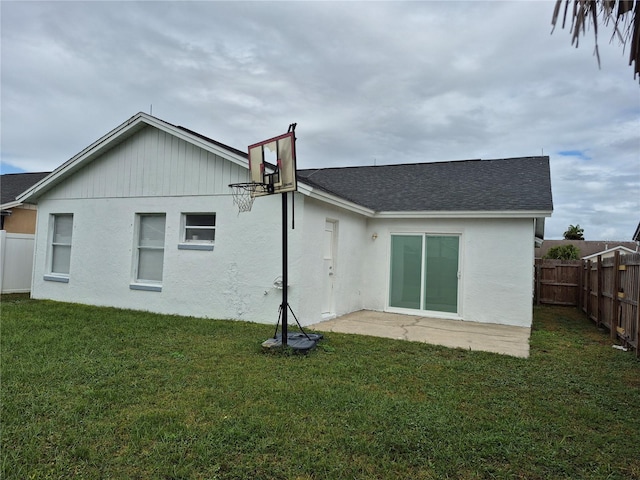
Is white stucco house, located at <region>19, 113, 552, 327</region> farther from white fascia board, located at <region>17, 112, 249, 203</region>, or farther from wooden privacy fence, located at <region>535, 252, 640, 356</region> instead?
wooden privacy fence, located at <region>535, 252, 640, 356</region>

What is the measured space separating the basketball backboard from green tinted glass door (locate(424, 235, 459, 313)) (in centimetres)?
558

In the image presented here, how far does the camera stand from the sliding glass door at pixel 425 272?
1005 cm

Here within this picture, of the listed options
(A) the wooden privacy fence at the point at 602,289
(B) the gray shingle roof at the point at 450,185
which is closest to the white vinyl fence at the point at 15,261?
(B) the gray shingle roof at the point at 450,185

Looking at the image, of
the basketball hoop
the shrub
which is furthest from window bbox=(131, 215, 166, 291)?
the shrub

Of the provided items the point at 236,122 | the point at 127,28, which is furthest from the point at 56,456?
the point at 236,122

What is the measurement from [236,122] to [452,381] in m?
13.4

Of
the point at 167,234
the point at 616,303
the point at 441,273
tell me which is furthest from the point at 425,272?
the point at 167,234

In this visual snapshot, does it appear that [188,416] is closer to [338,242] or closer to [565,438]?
[565,438]

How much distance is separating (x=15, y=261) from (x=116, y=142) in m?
5.67

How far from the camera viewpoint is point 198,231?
912cm

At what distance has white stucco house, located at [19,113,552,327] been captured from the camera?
27.3 feet

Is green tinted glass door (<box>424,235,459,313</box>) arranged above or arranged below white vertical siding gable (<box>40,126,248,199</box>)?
below

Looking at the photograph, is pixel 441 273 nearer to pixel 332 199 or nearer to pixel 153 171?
pixel 332 199

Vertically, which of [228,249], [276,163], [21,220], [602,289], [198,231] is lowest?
[602,289]
